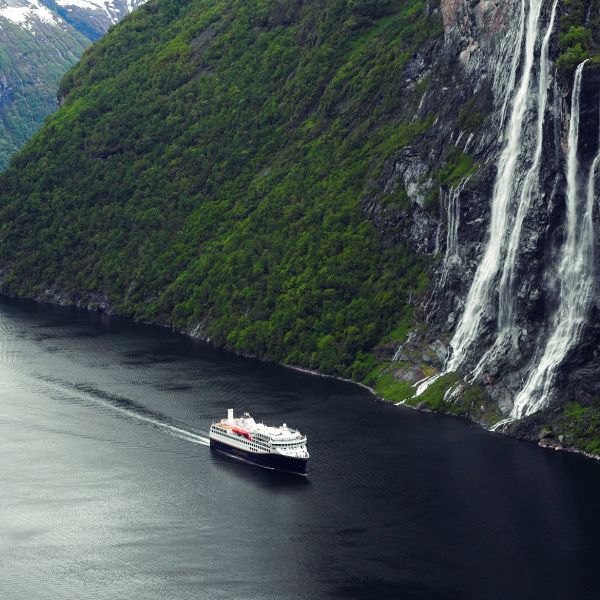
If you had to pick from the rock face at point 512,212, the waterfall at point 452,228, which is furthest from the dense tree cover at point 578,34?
the waterfall at point 452,228

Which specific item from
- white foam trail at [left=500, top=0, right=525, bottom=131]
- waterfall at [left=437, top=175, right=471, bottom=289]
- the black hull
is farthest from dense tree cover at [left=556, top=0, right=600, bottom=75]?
the black hull

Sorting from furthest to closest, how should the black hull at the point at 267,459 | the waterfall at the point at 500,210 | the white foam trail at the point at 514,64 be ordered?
1. the white foam trail at the point at 514,64
2. the waterfall at the point at 500,210
3. the black hull at the point at 267,459

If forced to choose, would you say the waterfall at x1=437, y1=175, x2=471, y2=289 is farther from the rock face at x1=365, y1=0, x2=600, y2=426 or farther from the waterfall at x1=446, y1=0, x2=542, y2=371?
the waterfall at x1=446, y1=0, x2=542, y2=371

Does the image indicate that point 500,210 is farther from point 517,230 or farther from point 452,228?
point 452,228

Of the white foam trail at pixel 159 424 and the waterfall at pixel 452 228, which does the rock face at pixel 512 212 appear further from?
the white foam trail at pixel 159 424

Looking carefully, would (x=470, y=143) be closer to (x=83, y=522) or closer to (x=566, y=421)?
(x=566, y=421)

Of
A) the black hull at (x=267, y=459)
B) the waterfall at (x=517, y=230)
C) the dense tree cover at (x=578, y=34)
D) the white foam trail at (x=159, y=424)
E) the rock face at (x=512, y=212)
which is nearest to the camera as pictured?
the black hull at (x=267, y=459)
